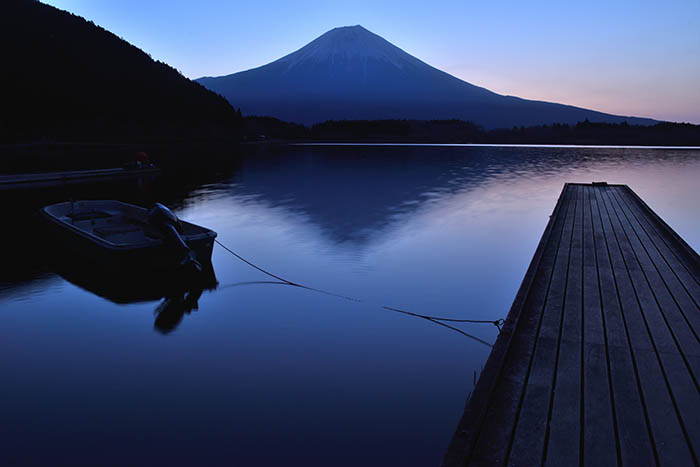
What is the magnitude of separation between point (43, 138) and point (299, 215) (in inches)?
2853

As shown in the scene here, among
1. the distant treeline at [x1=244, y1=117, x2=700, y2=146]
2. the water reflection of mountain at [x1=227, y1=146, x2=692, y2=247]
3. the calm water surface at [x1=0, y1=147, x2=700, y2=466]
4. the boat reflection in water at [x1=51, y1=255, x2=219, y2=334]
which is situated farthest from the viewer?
the distant treeline at [x1=244, y1=117, x2=700, y2=146]

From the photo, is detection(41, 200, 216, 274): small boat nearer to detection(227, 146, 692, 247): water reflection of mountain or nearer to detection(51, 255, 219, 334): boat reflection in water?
detection(51, 255, 219, 334): boat reflection in water

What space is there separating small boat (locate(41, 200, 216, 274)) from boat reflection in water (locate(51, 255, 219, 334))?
0.28 m

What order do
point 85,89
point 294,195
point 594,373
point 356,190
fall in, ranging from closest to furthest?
1. point 594,373
2. point 294,195
3. point 356,190
4. point 85,89

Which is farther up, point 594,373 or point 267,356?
point 594,373

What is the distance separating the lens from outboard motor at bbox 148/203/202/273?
9.38 metres

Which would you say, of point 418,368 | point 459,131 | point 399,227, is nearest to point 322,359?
point 418,368

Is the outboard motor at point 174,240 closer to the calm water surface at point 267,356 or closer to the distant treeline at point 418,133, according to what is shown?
the calm water surface at point 267,356

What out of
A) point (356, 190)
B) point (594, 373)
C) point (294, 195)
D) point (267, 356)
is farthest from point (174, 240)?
point (356, 190)

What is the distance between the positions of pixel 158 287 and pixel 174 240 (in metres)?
1.61

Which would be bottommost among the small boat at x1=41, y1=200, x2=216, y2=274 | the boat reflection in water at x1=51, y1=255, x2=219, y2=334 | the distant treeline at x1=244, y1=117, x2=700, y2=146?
the boat reflection in water at x1=51, y1=255, x2=219, y2=334

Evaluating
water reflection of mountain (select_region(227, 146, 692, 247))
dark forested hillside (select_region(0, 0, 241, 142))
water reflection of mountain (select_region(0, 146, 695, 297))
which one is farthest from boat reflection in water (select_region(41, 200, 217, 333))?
dark forested hillside (select_region(0, 0, 241, 142))

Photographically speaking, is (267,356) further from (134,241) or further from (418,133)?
(418,133)

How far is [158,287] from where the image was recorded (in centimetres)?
1021
